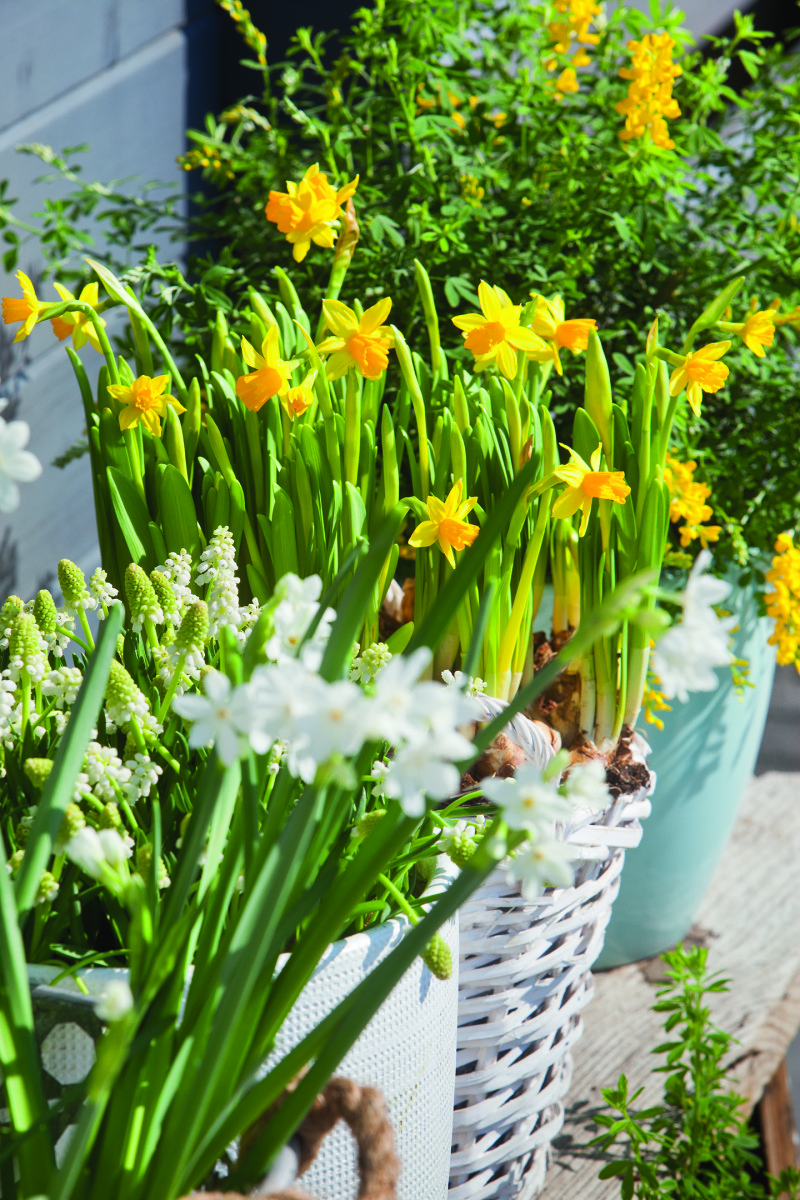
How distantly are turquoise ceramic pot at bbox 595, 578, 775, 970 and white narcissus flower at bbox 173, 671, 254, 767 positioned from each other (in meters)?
0.68

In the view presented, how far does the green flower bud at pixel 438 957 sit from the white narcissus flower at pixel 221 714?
181mm

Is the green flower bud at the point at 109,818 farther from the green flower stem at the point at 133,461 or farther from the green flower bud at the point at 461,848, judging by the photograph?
the green flower stem at the point at 133,461

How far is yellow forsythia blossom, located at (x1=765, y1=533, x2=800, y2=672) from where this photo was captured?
2.48 ft

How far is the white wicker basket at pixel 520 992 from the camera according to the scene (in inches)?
22.0

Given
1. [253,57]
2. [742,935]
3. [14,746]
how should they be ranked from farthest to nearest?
[253,57] → [742,935] → [14,746]

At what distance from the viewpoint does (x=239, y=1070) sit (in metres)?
0.36

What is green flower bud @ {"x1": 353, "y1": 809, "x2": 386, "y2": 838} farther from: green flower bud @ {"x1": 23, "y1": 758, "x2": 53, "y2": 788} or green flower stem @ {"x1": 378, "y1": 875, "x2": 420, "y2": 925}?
green flower bud @ {"x1": 23, "y1": 758, "x2": 53, "y2": 788}

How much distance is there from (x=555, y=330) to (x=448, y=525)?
0.13m

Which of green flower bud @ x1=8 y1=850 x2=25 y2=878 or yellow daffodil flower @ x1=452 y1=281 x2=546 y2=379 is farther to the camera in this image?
yellow daffodil flower @ x1=452 y1=281 x2=546 y2=379

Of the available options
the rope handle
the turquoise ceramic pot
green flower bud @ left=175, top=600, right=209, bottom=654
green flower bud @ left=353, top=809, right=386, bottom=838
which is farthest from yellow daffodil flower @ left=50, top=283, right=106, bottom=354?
the turquoise ceramic pot

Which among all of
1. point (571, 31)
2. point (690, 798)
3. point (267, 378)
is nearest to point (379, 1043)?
point (267, 378)

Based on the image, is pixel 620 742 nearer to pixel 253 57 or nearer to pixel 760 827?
pixel 760 827

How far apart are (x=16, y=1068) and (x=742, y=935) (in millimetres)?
961

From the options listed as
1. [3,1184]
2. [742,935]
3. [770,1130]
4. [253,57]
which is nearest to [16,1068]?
[3,1184]
